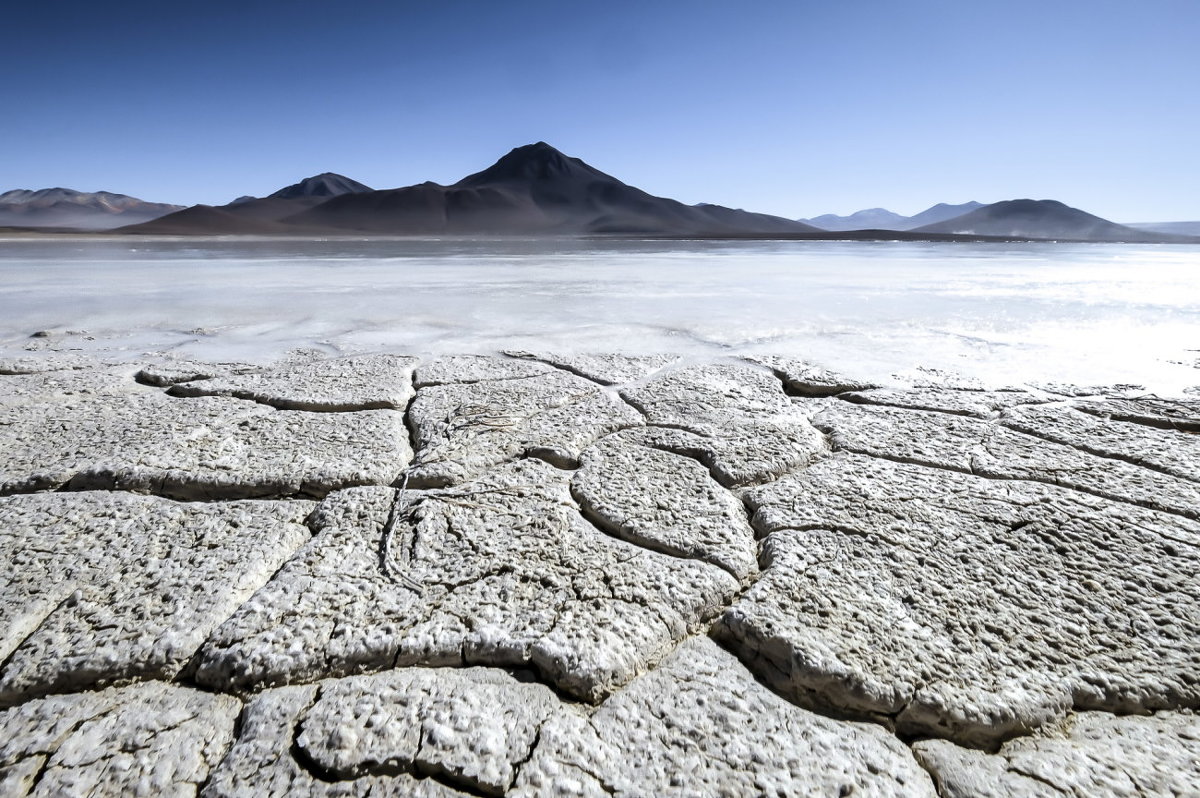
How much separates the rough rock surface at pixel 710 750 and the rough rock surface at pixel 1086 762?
4 cm

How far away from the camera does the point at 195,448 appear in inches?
48.6

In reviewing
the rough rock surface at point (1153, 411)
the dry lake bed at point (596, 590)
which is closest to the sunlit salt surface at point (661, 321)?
the rough rock surface at point (1153, 411)

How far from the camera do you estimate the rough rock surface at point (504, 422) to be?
1.21 meters

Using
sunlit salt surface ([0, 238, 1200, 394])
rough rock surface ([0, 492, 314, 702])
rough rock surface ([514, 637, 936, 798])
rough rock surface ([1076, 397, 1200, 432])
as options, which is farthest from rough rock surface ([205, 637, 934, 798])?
sunlit salt surface ([0, 238, 1200, 394])

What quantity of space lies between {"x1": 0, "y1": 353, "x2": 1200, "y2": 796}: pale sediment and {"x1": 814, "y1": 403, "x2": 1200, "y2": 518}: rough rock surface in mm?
11

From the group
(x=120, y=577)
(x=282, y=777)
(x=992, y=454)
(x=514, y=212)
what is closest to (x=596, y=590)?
(x=282, y=777)

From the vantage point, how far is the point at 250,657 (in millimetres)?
694

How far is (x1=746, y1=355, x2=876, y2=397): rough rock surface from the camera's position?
1722 millimetres

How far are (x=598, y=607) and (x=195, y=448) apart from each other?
887 mm

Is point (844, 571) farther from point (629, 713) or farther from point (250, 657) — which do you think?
point (250, 657)

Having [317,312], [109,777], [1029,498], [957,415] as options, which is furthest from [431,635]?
[317,312]

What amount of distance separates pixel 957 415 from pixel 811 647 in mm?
973

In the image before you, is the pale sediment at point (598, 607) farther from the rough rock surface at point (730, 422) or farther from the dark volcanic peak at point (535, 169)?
the dark volcanic peak at point (535, 169)

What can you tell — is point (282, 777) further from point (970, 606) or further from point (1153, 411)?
point (1153, 411)
